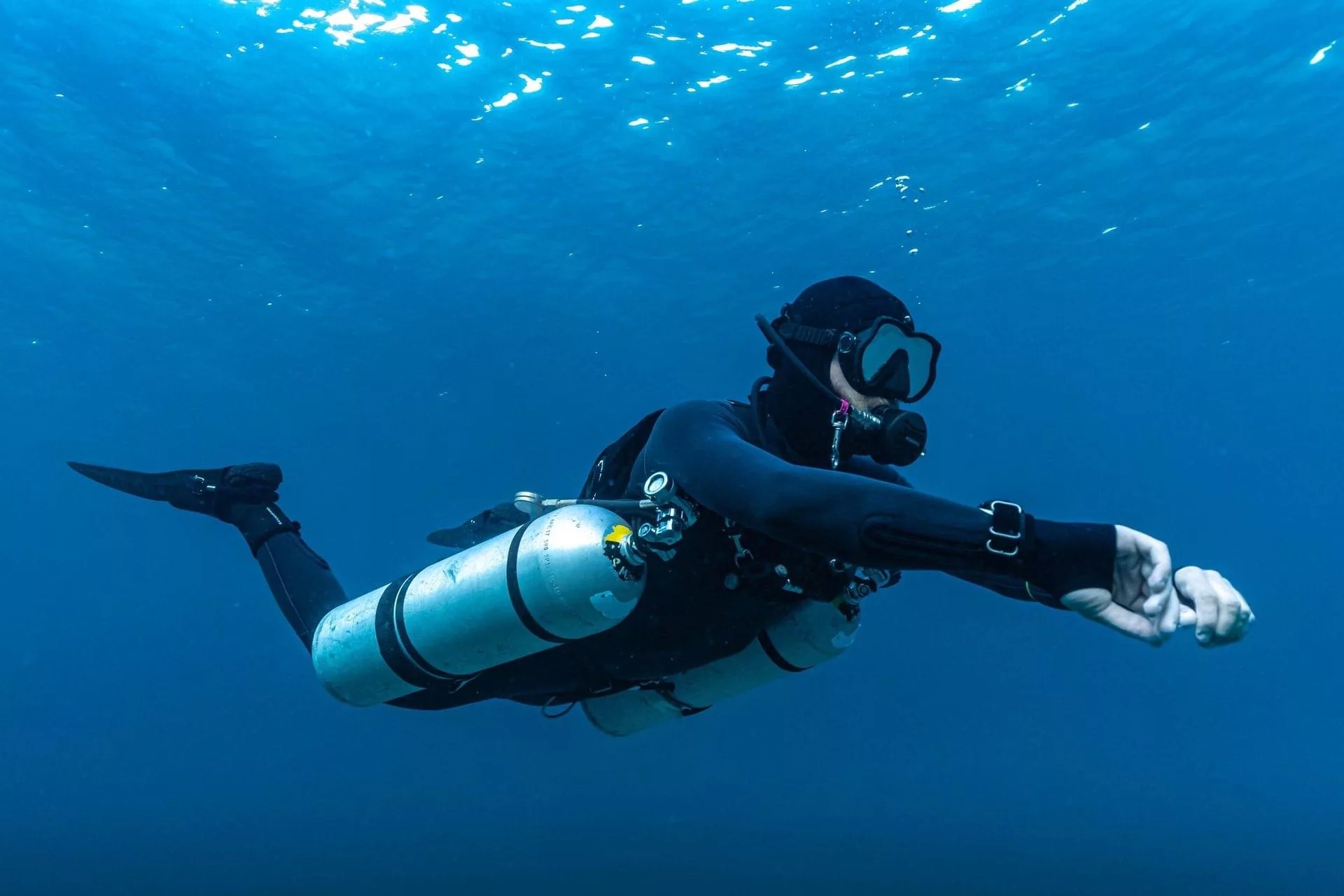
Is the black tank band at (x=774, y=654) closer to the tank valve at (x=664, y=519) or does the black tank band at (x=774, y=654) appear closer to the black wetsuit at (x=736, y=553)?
the black wetsuit at (x=736, y=553)

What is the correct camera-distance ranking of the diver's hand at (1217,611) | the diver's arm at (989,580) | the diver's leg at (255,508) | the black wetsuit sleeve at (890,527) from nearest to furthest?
the diver's hand at (1217,611) < the black wetsuit sleeve at (890,527) < the diver's arm at (989,580) < the diver's leg at (255,508)

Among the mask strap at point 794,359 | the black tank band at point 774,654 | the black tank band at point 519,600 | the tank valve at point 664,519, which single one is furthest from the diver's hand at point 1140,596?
the black tank band at point 774,654

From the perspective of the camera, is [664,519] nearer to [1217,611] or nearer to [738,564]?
[738,564]

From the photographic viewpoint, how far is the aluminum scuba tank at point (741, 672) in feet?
13.9

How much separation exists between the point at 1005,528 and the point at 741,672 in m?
2.80

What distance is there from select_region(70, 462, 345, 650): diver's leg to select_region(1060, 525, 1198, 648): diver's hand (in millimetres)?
4393

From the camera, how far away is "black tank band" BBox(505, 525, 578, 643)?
11.5 feet

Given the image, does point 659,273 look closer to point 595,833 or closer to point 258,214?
point 258,214

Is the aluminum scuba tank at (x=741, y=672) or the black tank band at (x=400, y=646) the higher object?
the black tank band at (x=400, y=646)

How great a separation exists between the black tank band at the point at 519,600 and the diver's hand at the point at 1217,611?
91.8 inches

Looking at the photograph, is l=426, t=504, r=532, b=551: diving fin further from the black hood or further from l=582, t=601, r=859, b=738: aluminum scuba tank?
the black hood

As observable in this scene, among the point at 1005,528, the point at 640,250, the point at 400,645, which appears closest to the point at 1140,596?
the point at 1005,528

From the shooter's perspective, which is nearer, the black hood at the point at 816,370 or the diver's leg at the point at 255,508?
Answer: the black hood at the point at 816,370

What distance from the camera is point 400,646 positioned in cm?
A: 396
